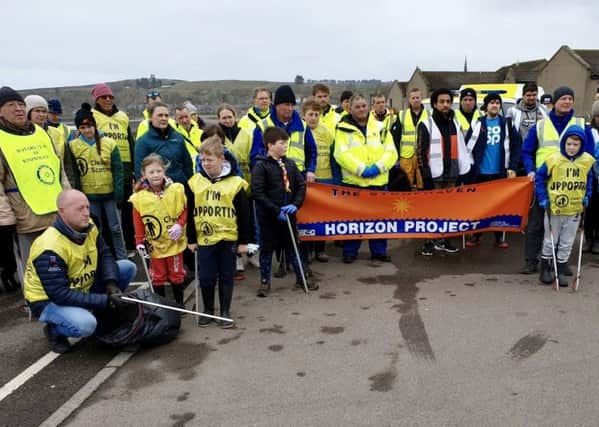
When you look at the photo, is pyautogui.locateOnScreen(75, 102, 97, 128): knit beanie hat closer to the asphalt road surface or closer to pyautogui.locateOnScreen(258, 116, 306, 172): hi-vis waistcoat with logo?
pyautogui.locateOnScreen(258, 116, 306, 172): hi-vis waistcoat with logo

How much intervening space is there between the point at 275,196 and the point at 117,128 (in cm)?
275

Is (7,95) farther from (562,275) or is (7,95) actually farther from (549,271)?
(562,275)

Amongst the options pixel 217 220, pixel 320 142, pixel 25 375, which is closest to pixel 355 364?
pixel 217 220

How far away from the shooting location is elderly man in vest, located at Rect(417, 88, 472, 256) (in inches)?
269

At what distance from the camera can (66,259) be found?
4.20 meters

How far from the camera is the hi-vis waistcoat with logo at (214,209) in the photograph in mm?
4852

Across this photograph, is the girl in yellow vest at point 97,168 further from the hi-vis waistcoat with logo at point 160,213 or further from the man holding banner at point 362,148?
the man holding banner at point 362,148

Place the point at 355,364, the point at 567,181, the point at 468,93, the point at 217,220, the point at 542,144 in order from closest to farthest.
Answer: the point at 355,364
the point at 217,220
the point at 567,181
the point at 542,144
the point at 468,93

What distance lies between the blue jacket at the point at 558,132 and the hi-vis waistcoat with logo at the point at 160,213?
13.6 feet

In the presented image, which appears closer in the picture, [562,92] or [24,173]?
[24,173]

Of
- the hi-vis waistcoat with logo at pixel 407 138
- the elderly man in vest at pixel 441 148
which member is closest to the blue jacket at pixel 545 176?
the elderly man in vest at pixel 441 148

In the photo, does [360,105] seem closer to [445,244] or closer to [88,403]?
[445,244]

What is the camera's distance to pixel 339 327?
15.8ft

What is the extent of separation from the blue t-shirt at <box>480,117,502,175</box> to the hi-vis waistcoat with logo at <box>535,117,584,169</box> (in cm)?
100
